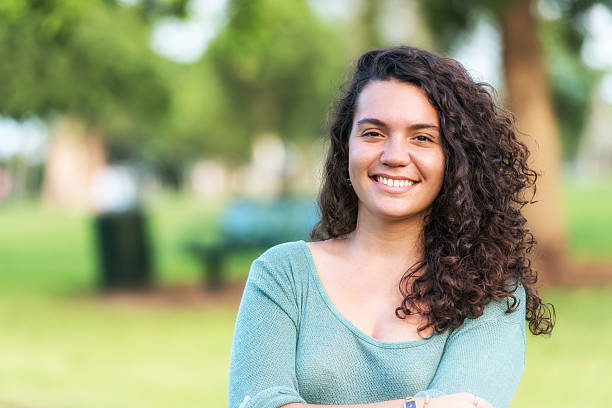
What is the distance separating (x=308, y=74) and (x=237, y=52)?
20.8m

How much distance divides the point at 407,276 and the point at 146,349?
6.99 meters

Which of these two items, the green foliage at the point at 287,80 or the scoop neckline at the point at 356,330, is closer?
the scoop neckline at the point at 356,330

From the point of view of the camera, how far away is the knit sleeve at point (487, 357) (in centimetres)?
216

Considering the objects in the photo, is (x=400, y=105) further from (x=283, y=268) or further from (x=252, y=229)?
(x=252, y=229)

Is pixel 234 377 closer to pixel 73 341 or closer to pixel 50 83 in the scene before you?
pixel 73 341

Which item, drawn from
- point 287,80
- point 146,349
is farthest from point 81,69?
point 287,80

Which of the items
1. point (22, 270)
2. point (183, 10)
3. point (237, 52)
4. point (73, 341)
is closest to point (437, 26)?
point (237, 52)

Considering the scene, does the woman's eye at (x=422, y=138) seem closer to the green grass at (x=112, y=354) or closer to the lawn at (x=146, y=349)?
the lawn at (x=146, y=349)

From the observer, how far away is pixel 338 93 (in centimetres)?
270

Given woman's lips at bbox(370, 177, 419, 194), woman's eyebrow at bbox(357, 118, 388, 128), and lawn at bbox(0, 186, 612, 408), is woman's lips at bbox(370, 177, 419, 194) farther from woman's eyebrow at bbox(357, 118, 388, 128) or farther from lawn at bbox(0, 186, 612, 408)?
lawn at bbox(0, 186, 612, 408)

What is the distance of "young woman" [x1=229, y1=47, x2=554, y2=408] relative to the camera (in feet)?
7.23

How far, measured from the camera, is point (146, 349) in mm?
8922

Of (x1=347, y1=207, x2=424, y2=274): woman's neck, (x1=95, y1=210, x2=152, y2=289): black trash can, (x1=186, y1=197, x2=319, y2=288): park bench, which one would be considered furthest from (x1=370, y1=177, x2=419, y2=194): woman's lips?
(x1=95, y1=210, x2=152, y2=289): black trash can

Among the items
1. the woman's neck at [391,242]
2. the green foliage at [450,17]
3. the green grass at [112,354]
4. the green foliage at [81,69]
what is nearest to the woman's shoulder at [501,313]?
the woman's neck at [391,242]
